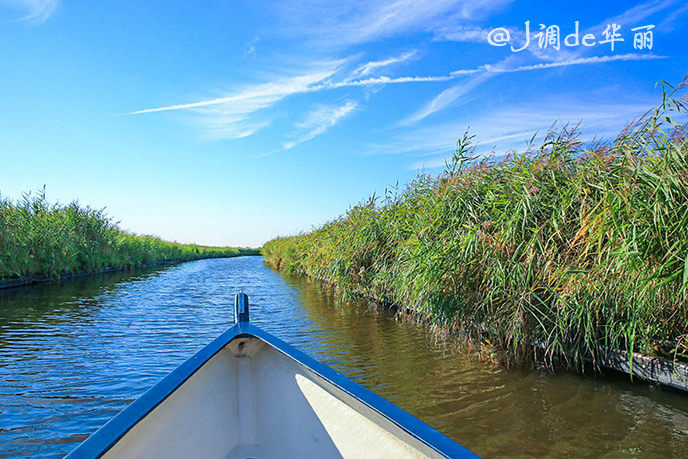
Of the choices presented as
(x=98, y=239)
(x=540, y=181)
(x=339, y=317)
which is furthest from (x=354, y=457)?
(x=98, y=239)

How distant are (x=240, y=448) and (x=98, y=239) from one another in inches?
732

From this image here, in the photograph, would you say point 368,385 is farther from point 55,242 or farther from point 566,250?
point 55,242

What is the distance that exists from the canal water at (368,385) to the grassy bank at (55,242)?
174 inches

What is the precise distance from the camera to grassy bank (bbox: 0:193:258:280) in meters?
11.2

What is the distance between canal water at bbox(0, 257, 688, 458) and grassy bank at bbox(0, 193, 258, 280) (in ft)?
14.5

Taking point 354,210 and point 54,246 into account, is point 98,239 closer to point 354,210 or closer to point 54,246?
point 54,246

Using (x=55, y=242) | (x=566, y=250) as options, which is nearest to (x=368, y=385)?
(x=566, y=250)

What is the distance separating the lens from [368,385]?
3957 mm

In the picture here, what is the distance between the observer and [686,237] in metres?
2.77

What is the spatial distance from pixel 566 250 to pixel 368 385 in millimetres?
2266

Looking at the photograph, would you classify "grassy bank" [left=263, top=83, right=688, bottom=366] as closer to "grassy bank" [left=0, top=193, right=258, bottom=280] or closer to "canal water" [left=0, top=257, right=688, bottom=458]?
"canal water" [left=0, top=257, right=688, bottom=458]

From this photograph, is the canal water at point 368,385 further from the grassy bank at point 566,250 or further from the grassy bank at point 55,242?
the grassy bank at point 55,242

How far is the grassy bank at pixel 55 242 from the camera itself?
36.8ft

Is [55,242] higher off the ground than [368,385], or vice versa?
[55,242]
